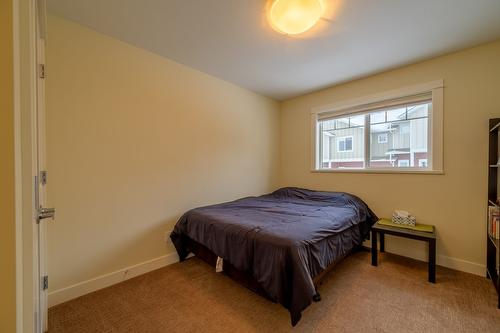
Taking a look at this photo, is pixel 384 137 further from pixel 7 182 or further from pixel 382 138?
pixel 7 182

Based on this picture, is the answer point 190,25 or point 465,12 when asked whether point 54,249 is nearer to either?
point 190,25

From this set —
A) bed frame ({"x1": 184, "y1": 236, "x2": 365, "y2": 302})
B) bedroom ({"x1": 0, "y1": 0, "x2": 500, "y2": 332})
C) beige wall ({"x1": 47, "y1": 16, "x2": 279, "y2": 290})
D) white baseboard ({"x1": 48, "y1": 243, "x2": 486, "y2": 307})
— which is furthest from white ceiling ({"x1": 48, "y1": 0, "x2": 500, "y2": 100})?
white baseboard ({"x1": 48, "y1": 243, "x2": 486, "y2": 307})

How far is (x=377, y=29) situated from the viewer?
185cm

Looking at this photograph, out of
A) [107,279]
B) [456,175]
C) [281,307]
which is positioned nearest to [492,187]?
[456,175]

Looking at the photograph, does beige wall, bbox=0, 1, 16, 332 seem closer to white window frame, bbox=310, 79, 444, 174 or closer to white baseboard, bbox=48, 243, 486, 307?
white baseboard, bbox=48, 243, 486, 307

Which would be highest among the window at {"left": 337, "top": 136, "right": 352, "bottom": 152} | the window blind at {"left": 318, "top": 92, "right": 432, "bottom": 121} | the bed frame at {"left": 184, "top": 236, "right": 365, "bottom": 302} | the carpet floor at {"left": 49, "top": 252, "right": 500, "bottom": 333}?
the window blind at {"left": 318, "top": 92, "right": 432, "bottom": 121}

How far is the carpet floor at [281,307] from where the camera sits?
143cm

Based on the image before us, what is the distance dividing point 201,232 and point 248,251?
2.19 ft

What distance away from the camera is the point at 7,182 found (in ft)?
1.89

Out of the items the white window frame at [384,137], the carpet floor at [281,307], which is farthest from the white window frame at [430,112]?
the carpet floor at [281,307]

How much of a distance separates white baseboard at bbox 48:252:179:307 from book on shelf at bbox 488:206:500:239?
312 cm

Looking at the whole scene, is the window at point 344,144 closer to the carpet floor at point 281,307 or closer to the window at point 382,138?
the window at point 382,138

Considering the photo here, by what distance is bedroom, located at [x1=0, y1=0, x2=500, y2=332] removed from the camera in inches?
62.9

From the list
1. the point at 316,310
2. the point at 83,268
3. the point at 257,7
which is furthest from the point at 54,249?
the point at 257,7
